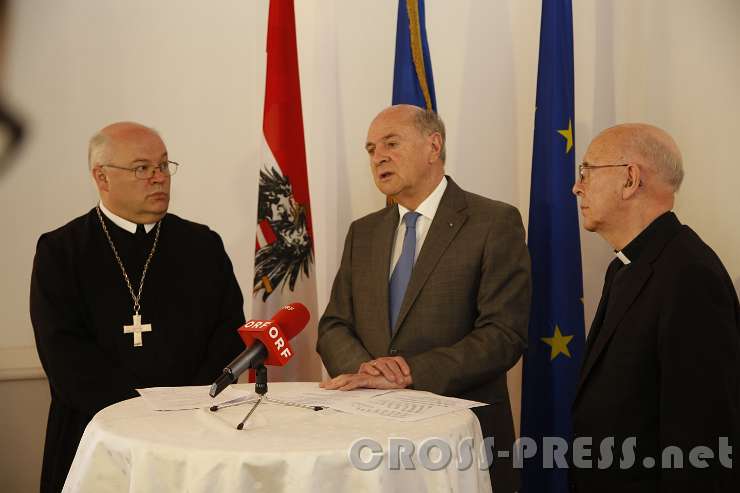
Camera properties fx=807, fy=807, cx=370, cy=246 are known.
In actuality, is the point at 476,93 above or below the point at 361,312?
above


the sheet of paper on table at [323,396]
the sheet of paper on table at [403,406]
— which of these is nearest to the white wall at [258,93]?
the sheet of paper on table at [323,396]

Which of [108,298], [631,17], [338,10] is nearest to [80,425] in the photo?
[108,298]

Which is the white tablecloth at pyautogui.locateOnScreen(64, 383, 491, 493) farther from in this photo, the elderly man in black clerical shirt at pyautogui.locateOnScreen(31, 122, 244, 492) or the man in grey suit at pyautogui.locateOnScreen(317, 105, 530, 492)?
the elderly man in black clerical shirt at pyautogui.locateOnScreen(31, 122, 244, 492)

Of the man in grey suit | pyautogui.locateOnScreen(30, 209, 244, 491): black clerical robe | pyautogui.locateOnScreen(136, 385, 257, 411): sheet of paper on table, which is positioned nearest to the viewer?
pyautogui.locateOnScreen(136, 385, 257, 411): sheet of paper on table

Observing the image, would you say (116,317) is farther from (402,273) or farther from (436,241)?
(436,241)

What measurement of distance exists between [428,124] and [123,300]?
1.54m

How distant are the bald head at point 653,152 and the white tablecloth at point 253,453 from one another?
1.10 meters

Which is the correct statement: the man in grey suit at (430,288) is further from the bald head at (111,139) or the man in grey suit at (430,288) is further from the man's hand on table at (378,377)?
the bald head at (111,139)

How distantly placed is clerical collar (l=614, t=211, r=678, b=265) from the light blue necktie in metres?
0.93

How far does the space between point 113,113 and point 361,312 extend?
7.34 feet

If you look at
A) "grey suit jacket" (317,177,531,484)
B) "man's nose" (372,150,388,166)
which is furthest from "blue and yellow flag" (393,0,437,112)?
"grey suit jacket" (317,177,531,484)

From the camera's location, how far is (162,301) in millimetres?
3598

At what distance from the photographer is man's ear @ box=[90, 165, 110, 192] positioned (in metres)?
3.56

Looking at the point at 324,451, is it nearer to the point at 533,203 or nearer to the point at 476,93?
the point at 533,203
